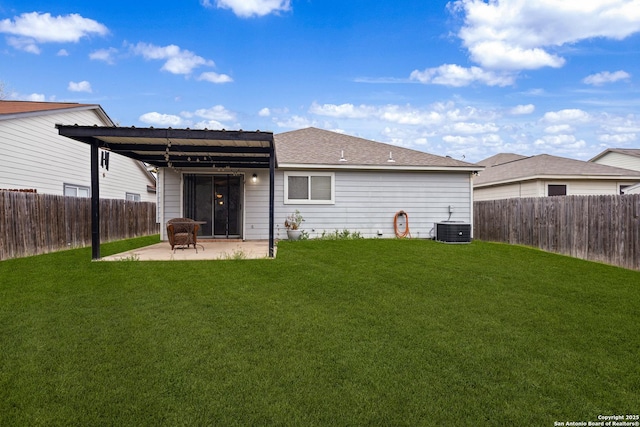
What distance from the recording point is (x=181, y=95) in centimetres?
1925

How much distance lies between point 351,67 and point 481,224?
908 cm

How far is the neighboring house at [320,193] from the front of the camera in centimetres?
1204

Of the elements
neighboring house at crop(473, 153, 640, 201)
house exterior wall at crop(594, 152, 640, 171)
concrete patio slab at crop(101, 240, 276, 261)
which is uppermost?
house exterior wall at crop(594, 152, 640, 171)

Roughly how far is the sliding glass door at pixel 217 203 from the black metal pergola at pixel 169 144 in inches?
60.1

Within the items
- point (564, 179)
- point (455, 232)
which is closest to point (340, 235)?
point (455, 232)

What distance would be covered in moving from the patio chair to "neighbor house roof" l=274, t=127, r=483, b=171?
11.5ft

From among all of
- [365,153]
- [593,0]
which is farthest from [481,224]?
[593,0]

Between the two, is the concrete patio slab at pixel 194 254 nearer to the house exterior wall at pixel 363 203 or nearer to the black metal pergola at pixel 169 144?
the black metal pergola at pixel 169 144

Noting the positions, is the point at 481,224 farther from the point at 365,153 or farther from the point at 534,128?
the point at 534,128

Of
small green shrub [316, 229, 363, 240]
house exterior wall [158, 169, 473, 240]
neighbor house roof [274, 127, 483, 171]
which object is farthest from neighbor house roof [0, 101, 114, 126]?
small green shrub [316, 229, 363, 240]

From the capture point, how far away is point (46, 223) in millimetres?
9398

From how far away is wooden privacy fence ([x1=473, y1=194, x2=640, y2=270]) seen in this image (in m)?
7.59

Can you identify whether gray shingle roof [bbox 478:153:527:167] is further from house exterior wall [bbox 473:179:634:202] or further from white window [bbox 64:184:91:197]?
white window [bbox 64:184:91:197]

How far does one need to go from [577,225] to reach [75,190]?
1654cm
